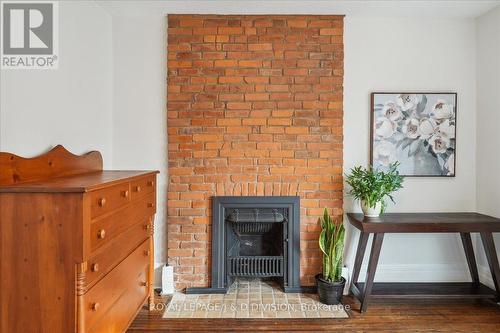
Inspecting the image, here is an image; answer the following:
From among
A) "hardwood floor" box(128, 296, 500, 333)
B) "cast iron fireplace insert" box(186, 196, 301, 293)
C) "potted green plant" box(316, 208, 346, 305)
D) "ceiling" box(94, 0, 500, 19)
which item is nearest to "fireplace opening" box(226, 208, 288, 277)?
"cast iron fireplace insert" box(186, 196, 301, 293)

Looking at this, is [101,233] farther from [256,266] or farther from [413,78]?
[413,78]

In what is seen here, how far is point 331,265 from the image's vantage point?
8.63 feet

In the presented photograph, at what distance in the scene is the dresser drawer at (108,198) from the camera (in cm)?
146

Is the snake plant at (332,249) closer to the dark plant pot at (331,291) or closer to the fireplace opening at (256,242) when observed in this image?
the dark plant pot at (331,291)

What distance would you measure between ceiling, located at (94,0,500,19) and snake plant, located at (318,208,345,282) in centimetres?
187

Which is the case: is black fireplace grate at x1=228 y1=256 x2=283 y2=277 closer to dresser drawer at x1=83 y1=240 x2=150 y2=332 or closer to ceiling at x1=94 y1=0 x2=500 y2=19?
dresser drawer at x1=83 y1=240 x2=150 y2=332

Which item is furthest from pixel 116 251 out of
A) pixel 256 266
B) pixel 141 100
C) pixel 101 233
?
pixel 141 100

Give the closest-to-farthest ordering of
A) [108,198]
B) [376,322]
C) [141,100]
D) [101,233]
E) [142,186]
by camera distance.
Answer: [101,233] → [108,198] → [142,186] → [376,322] → [141,100]

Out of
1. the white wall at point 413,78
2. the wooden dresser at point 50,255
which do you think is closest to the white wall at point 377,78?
the white wall at point 413,78

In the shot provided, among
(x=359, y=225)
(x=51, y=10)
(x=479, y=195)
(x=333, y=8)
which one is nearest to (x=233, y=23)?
(x=333, y=8)

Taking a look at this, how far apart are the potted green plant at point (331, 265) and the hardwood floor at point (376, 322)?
0.20 meters

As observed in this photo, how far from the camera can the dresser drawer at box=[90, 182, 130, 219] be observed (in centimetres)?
146

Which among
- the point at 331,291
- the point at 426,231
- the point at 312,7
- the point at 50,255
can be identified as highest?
the point at 312,7

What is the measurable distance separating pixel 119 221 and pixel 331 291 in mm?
1781
